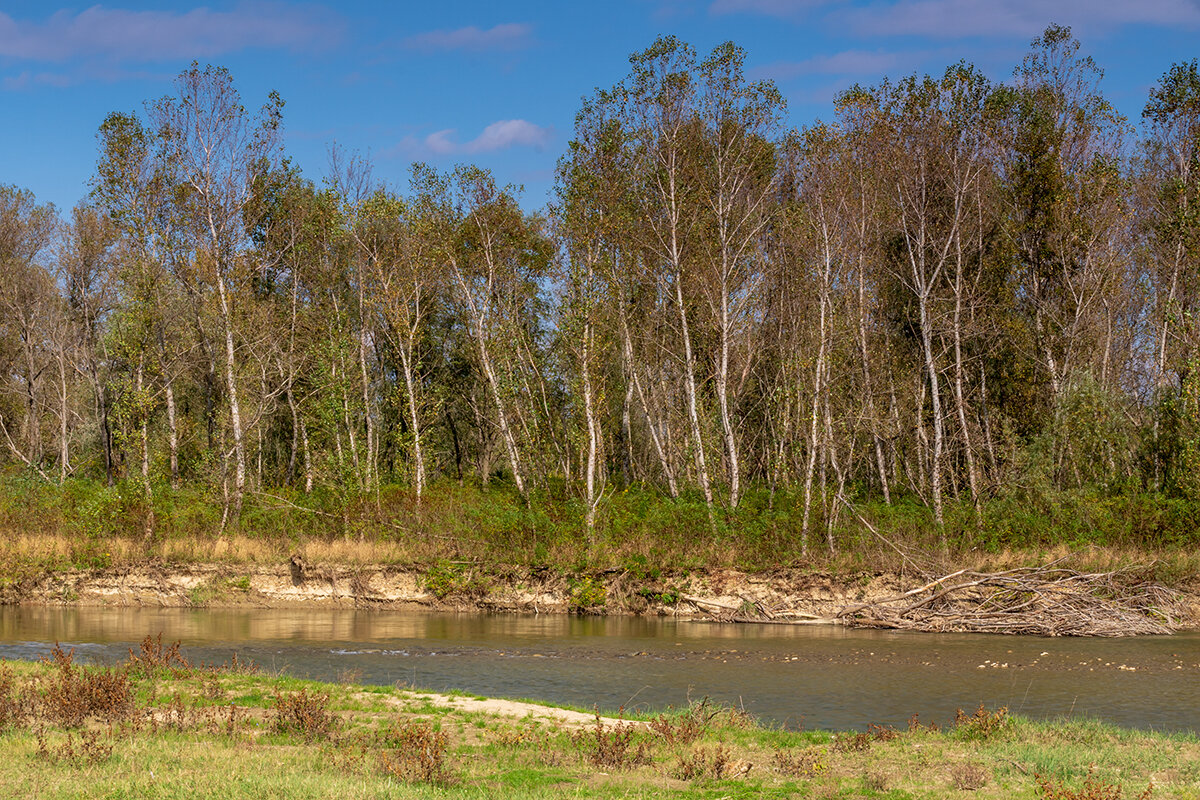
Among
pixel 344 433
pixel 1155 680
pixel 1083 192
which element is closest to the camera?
pixel 1155 680

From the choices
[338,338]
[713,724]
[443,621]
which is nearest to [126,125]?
[338,338]

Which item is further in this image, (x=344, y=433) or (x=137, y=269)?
(x=344, y=433)

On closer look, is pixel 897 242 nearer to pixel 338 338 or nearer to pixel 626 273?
pixel 626 273

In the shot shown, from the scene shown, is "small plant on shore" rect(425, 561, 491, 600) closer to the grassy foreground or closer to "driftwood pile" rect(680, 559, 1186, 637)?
"driftwood pile" rect(680, 559, 1186, 637)

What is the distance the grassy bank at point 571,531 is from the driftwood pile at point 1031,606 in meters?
1.51

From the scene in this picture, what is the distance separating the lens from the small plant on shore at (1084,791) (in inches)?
390

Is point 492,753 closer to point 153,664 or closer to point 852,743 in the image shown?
point 852,743

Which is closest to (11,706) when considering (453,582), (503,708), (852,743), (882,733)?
(503,708)

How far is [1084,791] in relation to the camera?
10.7 metres

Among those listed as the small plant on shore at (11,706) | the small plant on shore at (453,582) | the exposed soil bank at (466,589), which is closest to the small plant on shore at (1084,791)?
the small plant on shore at (11,706)

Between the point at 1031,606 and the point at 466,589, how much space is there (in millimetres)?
18544

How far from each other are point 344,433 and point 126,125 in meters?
17.9

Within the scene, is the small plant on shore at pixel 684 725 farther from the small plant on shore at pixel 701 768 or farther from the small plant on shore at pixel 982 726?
the small plant on shore at pixel 982 726

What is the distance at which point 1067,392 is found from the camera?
36.9 meters
